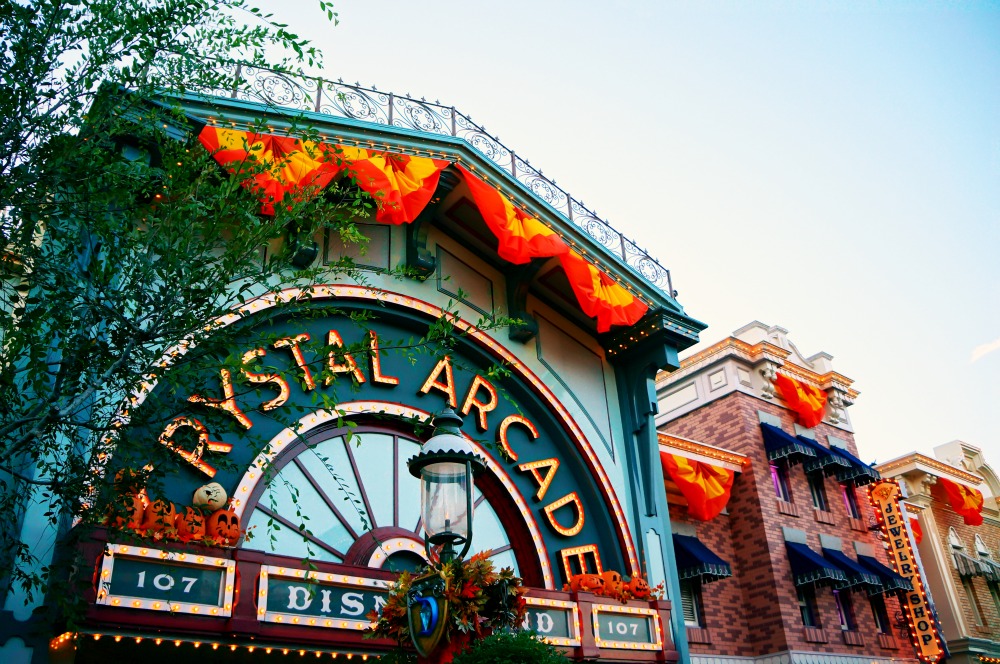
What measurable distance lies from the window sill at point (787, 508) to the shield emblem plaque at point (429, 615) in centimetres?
1507

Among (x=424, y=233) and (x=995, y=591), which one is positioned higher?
(x=424, y=233)

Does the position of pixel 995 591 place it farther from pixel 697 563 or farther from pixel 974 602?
pixel 697 563

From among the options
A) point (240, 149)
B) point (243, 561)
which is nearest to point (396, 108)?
point (240, 149)

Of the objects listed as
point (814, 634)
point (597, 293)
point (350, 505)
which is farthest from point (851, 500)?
point (350, 505)

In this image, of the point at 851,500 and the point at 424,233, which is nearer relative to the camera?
the point at 424,233

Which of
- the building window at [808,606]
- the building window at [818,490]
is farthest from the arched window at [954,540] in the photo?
the building window at [808,606]

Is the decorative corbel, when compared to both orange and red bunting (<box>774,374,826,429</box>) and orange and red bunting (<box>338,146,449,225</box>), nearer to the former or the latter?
orange and red bunting (<box>774,374,826,429</box>)

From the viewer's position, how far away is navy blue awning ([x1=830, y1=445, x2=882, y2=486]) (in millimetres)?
21594

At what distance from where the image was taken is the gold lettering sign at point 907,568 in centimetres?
2027

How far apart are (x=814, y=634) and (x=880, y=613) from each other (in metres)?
3.67

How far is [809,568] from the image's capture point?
1884 centimetres

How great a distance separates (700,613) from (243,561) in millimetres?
11491

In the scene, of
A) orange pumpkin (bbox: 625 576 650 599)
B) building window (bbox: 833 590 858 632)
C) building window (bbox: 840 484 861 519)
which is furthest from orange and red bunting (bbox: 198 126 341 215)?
building window (bbox: 840 484 861 519)

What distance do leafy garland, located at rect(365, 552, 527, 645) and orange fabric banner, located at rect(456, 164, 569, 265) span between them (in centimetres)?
699
